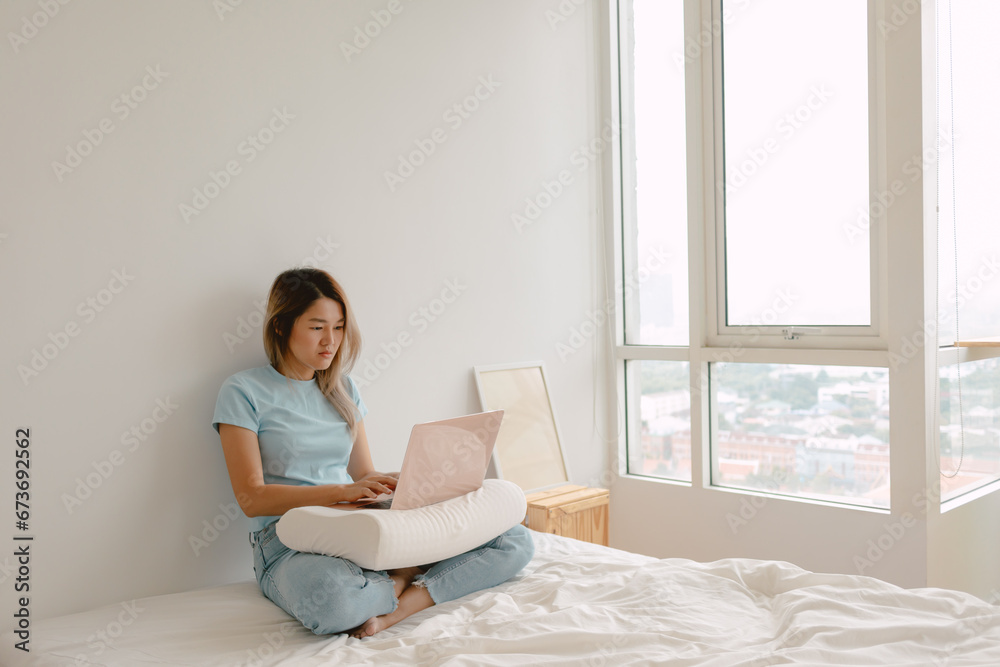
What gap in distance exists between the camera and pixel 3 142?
172cm

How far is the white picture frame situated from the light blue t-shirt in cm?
80

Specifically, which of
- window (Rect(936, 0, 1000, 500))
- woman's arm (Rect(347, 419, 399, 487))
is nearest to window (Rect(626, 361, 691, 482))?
window (Rect(936, 0, 1000, 500))

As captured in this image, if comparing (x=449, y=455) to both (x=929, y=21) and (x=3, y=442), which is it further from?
(x=929, y=21)

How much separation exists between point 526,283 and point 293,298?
1214 mm

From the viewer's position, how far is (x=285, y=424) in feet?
6.69

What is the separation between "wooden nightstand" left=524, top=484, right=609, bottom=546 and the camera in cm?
267

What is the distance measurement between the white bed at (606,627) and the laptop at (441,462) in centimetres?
26

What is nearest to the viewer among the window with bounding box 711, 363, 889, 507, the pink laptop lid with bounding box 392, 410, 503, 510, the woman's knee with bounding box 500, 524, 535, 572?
the pink laptop lid with bounding box 392, 410, 503, 510

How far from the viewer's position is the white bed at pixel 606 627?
140cm

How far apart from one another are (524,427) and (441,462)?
123 cm

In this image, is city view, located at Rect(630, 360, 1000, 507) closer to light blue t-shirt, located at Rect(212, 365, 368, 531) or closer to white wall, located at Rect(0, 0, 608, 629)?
white wall, located at Rect(0, 0, 608, 629)

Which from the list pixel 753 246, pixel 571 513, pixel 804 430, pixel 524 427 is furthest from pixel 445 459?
pixel 753 246

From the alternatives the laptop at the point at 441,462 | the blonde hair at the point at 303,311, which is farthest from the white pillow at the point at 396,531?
the blonde hair at the point at 303,311

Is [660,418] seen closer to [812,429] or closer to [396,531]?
[812,429]
